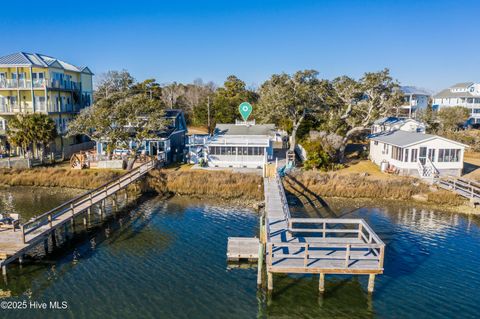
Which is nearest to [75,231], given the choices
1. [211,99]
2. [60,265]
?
[60,265]

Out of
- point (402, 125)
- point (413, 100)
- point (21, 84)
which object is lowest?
point (402, 125)

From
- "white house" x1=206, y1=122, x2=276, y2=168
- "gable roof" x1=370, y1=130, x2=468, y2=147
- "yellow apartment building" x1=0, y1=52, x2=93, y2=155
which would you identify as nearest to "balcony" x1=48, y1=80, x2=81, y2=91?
"yellow apartment building" x1=0, y1=52, x2=93, y2=155

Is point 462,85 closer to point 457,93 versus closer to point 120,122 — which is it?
point 457,93

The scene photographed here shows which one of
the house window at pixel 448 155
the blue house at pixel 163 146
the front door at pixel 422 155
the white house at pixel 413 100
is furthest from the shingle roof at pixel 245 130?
the white house at pixel 413 100

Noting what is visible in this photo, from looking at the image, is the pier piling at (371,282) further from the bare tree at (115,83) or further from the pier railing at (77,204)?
the bare tree at (115,83)

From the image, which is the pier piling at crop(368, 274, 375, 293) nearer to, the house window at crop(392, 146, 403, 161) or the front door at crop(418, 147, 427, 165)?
the house window at crop(392, 146, 403, 161)

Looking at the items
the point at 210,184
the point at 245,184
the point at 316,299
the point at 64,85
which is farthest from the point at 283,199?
the point at 64,85

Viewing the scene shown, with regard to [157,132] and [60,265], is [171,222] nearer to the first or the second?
[60,265]
